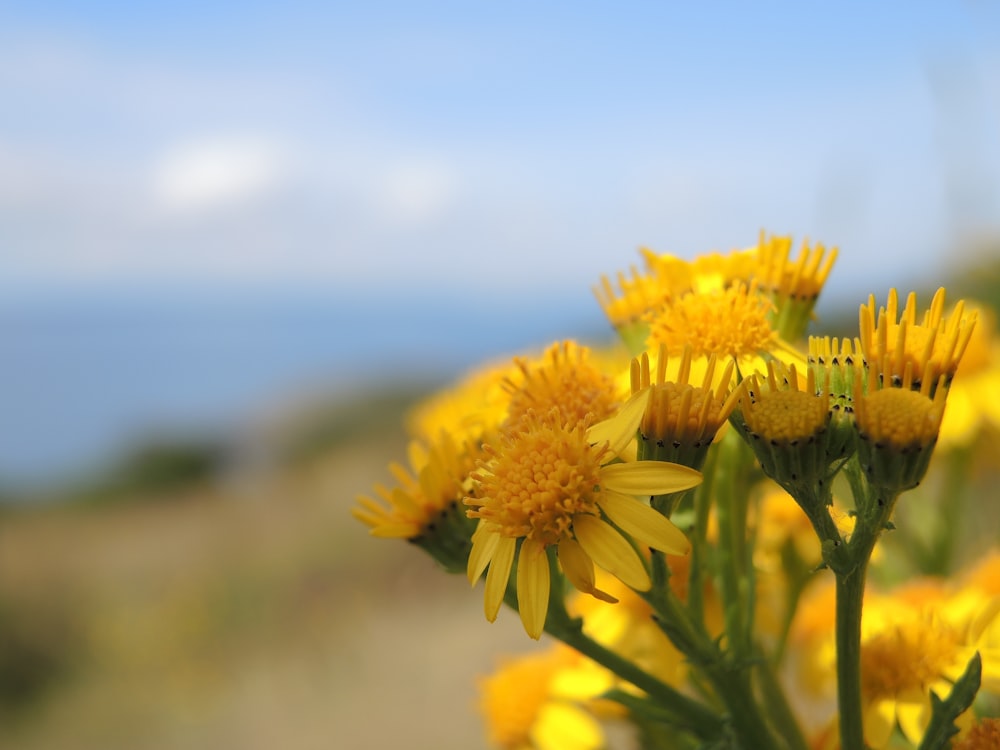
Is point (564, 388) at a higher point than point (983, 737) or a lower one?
higher

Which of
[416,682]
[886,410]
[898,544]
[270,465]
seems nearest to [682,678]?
[886,410]

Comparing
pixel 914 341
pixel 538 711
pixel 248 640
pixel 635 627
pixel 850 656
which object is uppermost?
pixel 914 341

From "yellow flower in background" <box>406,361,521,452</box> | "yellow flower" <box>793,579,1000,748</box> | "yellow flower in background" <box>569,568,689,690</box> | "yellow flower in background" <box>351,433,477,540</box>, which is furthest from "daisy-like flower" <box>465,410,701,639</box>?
"yellow flower" <box>793,579,1000,748</box>

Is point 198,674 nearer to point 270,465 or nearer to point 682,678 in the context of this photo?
point 682,678

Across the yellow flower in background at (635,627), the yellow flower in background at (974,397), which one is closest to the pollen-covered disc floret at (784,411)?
the yellow flower in background at (635,627)

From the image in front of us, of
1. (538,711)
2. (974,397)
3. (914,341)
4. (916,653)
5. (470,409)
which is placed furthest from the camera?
(974,397)

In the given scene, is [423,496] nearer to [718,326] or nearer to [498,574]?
[498,574]

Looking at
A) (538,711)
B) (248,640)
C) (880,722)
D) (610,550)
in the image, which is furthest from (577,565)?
(248,640)
